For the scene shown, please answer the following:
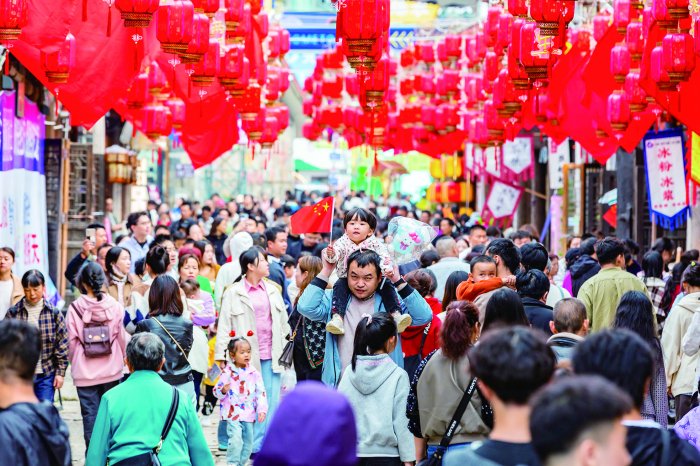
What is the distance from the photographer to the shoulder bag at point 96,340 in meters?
9.96

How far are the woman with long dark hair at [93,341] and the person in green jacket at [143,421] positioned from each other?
308cm

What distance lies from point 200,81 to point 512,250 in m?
7.13

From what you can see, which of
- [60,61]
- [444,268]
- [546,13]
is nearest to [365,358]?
[444,268]

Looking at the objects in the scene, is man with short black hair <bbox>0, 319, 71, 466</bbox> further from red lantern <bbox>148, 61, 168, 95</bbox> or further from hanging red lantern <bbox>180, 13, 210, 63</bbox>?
red lantern <bbox>148, 61, 168, 95</bbox>

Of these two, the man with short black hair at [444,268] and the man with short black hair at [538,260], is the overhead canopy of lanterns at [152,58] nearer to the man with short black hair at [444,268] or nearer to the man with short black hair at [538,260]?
the man with short black hair at [444,268]

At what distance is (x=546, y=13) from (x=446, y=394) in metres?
6.67

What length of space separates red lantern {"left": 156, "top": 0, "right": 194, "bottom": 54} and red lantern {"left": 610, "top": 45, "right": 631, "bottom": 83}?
5.56 m

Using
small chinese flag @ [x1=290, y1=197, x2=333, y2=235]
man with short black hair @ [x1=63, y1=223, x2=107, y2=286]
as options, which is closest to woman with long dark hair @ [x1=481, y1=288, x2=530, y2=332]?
small chinese flag @ [x1=290, y1=197, x2=333, y2=235]

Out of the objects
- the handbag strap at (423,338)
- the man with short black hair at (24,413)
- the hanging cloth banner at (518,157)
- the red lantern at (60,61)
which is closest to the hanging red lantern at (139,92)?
the red lantern at (60,61)

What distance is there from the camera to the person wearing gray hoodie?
715cm

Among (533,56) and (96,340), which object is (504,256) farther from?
(533,56)

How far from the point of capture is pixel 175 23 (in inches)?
490

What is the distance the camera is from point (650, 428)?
4.40 meters

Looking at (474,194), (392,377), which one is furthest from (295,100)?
(392,377)
